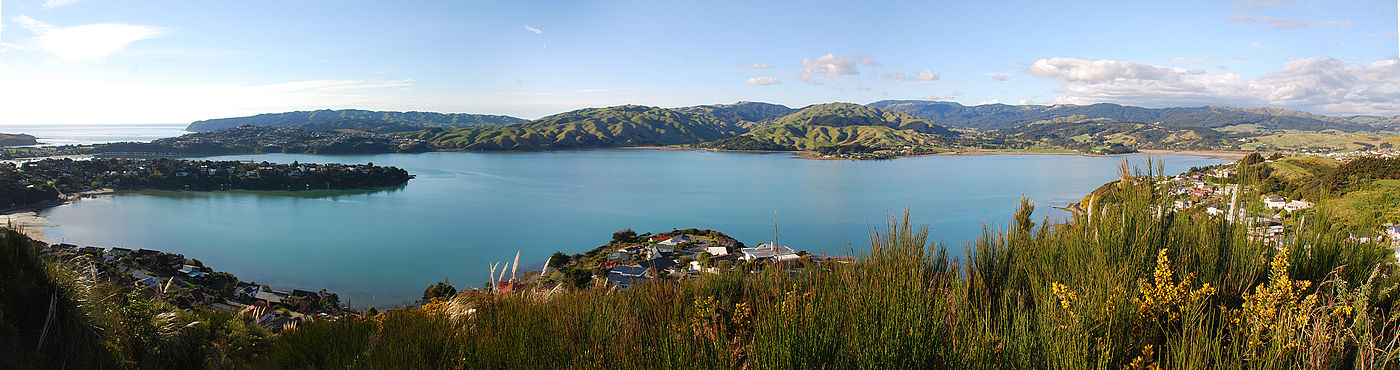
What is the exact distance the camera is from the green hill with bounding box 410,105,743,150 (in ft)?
364

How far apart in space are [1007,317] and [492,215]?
4090 cm

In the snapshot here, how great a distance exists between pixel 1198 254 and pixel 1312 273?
655mm

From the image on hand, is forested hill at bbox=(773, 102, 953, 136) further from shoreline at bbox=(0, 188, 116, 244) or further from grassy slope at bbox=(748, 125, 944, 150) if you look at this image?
shoreline at bbox=(0, 188, 116, 244)

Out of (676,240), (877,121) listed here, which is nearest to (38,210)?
(676,240)

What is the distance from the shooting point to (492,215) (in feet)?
132

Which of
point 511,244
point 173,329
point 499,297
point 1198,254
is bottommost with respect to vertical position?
point 511,244

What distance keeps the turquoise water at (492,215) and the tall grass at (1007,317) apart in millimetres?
10506

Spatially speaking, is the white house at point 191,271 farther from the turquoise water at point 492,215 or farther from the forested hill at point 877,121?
the forested hill at point 877,121

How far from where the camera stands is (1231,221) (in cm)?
305

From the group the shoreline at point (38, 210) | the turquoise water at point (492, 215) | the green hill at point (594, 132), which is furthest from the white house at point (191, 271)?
the green hill at point (594, 132)

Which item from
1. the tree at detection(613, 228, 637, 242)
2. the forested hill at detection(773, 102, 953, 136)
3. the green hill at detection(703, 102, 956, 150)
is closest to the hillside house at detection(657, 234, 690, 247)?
the tree at detection(613, 228, 637, 242)

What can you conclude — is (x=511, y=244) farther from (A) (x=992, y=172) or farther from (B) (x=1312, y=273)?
(A) (x=992, y=172)

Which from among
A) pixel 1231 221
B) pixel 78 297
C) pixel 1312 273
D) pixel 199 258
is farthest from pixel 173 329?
pixel 199 258

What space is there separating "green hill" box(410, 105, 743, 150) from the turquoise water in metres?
40.7
